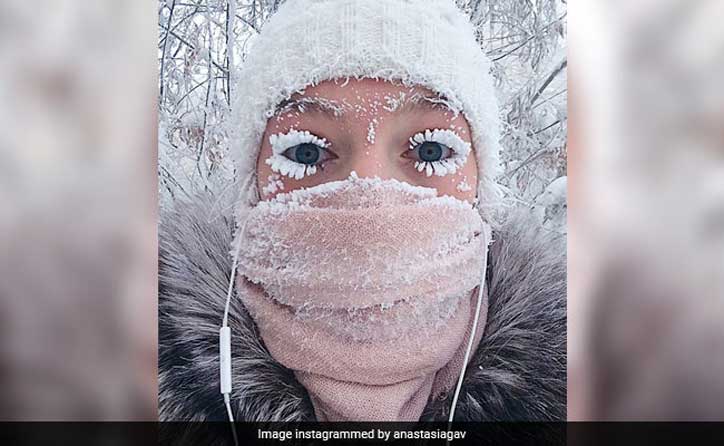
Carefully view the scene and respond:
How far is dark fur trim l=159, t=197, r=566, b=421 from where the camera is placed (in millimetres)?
943

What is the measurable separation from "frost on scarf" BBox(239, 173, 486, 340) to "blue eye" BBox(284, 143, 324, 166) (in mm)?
45

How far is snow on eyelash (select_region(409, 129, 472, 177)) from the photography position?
897 millimetres

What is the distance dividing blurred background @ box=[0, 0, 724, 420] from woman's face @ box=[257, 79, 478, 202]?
8cm

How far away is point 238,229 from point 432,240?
12.1 inches

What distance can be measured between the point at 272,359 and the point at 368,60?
1.60 ft

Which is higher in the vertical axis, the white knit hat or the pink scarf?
the white knit hat

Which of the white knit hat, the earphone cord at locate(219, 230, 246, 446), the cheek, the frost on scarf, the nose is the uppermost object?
the white knit hat
